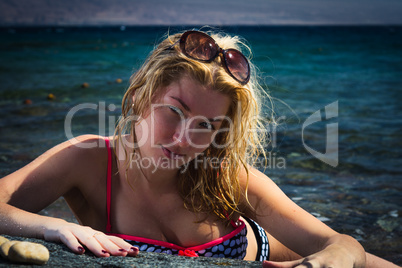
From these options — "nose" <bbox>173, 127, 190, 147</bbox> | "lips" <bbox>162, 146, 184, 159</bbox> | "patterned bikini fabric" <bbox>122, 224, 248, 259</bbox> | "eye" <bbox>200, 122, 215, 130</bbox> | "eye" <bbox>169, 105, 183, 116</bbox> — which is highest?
"eye" <bbox>169, 105, 183, 116</bbox>

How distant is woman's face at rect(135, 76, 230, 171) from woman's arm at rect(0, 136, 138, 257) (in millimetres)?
399

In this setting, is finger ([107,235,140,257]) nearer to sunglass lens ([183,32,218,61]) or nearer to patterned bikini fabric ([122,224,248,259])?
patterned bikini fabric ([122,224,248,259])

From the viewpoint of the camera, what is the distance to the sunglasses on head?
233 centimetres

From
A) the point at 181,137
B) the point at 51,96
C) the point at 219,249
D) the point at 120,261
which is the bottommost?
the point at 219,249

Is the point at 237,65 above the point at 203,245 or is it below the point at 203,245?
above

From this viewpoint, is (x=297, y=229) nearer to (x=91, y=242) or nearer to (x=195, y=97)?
(x=195, y=97)

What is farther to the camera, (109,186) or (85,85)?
(85,85)

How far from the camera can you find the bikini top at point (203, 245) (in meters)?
2.36

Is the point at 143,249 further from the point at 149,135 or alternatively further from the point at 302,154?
the point at 302,154

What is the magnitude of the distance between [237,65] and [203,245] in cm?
94

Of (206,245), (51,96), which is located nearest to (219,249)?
(206,245)

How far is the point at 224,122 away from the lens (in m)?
2.37

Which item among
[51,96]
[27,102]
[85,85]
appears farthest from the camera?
[85,85]

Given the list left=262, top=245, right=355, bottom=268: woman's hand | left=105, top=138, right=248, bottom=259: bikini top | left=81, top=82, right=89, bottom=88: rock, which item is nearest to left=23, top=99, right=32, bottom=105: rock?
left=81, top=82, right=89, bottom=88: rock
